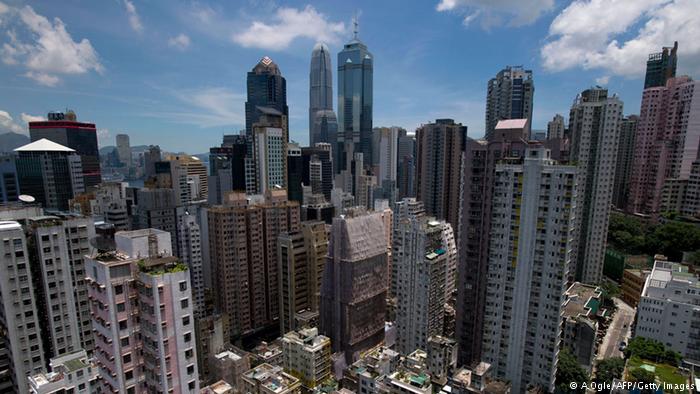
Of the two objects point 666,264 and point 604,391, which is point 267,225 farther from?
point 666,264

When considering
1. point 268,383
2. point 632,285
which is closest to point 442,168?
point 632,285

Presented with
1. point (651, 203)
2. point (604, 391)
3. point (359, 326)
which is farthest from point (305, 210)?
point (651, 203)

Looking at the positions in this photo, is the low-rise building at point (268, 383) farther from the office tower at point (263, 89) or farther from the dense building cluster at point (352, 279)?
the office tower at point (263, 89)

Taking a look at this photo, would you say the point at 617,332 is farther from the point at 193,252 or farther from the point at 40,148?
the point at 40,148

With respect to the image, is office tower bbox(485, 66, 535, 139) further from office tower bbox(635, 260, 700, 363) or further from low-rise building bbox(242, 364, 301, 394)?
low-rise building bbox(242, 364, 301, 394)

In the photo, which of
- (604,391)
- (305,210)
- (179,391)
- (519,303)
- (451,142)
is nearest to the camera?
(179,391)

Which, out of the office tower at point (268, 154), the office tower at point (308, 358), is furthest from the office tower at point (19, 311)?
the office tower at point (268, 154)
